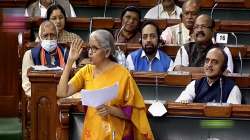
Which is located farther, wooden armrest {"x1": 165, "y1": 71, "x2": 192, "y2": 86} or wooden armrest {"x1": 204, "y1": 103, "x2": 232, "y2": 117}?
wooden armrest {"x1": 165, "y1": 71, "x2": 192, "y2": 86}

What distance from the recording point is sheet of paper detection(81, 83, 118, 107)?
3354 millimetres

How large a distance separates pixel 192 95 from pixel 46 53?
4.31 feet

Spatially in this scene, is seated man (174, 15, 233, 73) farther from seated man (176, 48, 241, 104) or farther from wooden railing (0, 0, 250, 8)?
wooden railing (0, 0, 250, 8)

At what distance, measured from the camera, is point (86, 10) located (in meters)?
6.60

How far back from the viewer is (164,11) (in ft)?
20.6

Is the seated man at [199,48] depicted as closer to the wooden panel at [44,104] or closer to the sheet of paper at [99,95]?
the wooden panel at [44,104]

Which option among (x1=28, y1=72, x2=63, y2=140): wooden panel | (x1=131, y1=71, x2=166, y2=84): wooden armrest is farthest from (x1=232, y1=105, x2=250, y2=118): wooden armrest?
(x1=28, y1=72, x2=63, y2=140): wooden panel

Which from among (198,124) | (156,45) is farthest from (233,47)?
(198,124)

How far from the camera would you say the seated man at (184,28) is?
18.2 ft

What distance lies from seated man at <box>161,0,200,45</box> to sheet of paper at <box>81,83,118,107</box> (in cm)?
219

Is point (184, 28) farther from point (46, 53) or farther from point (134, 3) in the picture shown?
point (46, 53)

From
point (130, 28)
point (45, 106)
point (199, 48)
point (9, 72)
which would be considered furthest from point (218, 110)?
point (9, 72)

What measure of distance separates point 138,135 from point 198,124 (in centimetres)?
36

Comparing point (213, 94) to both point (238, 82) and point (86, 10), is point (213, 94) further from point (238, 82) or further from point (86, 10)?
point (86, 10)
